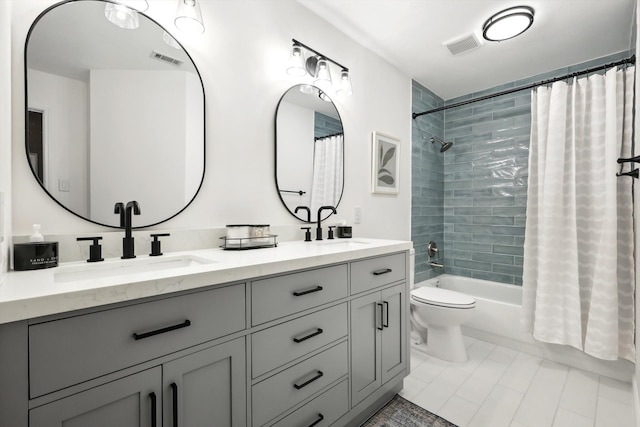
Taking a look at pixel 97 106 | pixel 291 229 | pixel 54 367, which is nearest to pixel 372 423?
pixel 291 229

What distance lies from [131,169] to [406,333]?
1.69m

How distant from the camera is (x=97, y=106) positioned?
3.85 ft

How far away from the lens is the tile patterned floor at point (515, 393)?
1575 mm

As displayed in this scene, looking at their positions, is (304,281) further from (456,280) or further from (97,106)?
(456,280)

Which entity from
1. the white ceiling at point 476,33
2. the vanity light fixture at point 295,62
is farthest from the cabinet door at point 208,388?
the white ceiling at point 476,33

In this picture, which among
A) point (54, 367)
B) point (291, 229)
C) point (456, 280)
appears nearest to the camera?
point (54, 367)

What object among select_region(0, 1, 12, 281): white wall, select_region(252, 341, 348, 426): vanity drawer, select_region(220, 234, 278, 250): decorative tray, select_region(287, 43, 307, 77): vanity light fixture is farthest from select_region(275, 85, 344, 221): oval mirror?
select_region(0, 1, 12, 281): white wall

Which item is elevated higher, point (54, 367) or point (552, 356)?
point (54, 367)

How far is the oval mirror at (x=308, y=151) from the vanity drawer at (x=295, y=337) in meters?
0.77

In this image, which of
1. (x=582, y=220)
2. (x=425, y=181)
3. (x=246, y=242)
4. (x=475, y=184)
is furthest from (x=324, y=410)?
(x=475, y=184)

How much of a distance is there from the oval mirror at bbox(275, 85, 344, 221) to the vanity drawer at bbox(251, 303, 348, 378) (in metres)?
0.77

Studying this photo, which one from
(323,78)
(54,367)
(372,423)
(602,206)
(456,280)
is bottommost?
(372,423)

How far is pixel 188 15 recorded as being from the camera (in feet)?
4.22

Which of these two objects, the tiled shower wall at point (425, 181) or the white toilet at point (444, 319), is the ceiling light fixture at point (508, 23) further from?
the white toilet at point (444, 319)
